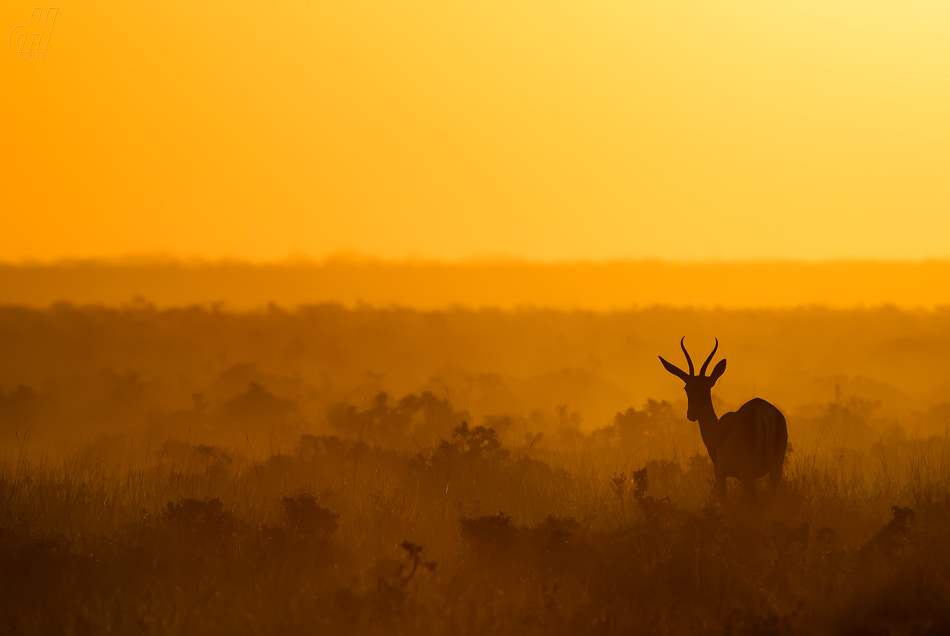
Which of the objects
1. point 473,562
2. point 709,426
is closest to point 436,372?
point 709,426

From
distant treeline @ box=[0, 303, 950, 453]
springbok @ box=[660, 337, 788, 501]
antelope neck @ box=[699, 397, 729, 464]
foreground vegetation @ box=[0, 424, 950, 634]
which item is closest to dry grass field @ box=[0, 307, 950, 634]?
foreground vegetation @ box=[0, 424, 950, 634]

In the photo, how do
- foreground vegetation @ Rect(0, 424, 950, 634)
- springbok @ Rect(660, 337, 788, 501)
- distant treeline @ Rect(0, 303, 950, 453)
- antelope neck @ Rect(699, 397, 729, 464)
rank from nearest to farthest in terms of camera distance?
foreground vegetation @ Rect(0, 424, 950, 634) < springbok @ Rect(660, 337, 788, 501) < antelope neck @ Rect(699, 397, 729, 464) < distant treeline @ Rect(0, 303, 950, 453)

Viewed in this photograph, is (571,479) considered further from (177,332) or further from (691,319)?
(691,319)

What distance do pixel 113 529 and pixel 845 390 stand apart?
2464cm

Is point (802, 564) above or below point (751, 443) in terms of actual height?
below

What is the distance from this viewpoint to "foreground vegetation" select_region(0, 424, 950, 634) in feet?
18.3

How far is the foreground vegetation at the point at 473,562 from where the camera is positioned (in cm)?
557

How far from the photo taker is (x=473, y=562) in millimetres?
6809

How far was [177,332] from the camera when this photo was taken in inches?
1330

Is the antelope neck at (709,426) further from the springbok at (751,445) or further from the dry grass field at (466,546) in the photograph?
the dry grass field at (466,546)

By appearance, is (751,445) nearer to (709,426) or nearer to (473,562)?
(709,426)

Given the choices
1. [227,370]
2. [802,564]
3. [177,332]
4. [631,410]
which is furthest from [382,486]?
[177,332]

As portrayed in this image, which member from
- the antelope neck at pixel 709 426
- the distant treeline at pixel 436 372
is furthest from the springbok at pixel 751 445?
the distant treeline at pixel 436 372

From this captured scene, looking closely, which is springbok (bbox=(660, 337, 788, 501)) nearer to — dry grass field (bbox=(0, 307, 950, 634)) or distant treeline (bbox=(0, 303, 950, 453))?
dry grass field (bbox=(0, 307, 950, 634))
